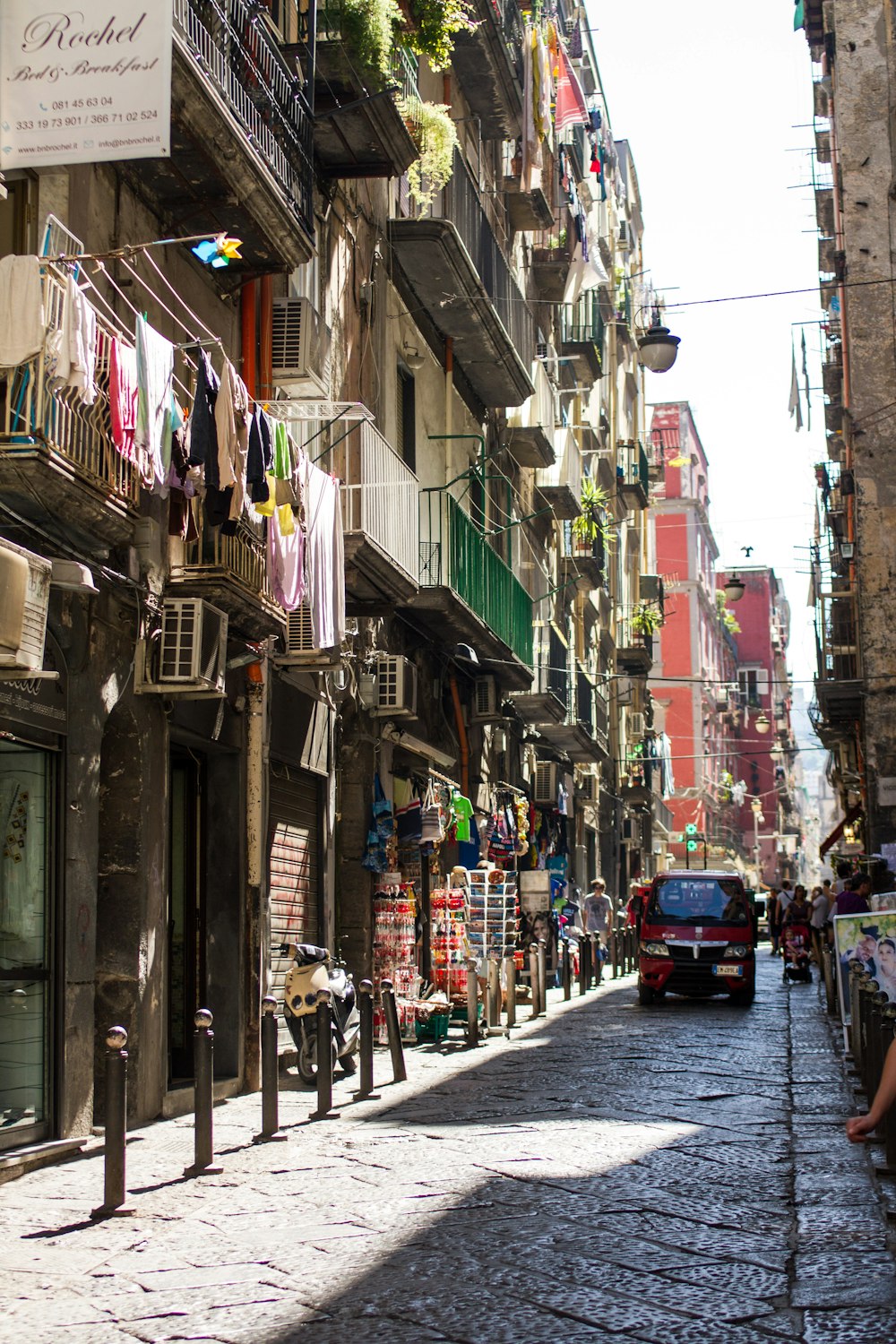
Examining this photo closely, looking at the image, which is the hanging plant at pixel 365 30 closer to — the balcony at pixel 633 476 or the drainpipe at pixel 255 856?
the drainpipe at pixel 255 856

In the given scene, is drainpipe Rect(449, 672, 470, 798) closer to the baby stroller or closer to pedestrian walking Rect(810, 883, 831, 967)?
pedestrian walking Rect(810, 883, 831, 967)

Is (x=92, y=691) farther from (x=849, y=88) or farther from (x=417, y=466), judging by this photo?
(x=849, y=88)

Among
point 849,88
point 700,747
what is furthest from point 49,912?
point 700,747

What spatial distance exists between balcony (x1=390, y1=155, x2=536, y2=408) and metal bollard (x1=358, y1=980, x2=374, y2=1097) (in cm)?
933

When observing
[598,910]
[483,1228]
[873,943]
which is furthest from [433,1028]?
[598,910]

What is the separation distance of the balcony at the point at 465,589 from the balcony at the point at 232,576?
226 inches

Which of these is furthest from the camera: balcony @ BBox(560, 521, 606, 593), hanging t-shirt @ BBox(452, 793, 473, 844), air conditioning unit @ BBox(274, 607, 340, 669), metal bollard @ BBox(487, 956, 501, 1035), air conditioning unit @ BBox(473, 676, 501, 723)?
balcony @ BBox(560, 521, 606, 593)

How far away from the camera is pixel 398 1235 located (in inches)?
289

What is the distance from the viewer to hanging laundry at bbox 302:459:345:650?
13828mm

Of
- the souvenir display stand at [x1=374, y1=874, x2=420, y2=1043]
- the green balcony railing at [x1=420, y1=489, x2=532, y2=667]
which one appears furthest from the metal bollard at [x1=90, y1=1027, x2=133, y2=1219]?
the green balcony railing at [x1=420, y1=489, x2=532, y2=667]

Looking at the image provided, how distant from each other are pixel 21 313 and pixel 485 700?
15527 millimetres

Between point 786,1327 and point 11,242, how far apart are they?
7.63 metres

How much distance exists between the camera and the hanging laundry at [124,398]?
9.97 meters

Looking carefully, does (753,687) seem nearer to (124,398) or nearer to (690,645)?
(690,645)
